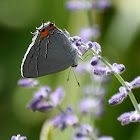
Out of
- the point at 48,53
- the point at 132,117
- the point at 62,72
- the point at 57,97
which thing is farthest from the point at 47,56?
the point at 62,72

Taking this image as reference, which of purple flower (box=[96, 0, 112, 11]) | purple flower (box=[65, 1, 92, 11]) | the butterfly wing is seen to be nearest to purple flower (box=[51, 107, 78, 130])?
the butterfly wing

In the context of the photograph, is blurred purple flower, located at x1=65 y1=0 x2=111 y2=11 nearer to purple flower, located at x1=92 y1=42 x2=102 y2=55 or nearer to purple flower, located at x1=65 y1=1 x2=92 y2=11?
purple flower, located at x1=65 y1=1 x2=92 y2=11

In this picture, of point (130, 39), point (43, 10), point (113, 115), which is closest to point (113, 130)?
point (113, 115)

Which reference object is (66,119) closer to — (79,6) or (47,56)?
(47,56)

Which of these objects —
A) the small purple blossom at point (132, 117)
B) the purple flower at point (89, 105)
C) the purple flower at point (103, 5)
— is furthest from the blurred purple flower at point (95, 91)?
the small purple blossom at point (132, 117)

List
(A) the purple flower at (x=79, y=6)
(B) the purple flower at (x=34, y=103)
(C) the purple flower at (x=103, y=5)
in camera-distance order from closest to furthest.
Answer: (B) the purple flower at (x=34, y=103) → (A) the purple flower at (x=79, y=6) → (C) the purple flower at (x=103, y=5)

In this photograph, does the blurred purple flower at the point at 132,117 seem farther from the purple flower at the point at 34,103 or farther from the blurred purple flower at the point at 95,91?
the blurred purple flower at the point at 95,91
